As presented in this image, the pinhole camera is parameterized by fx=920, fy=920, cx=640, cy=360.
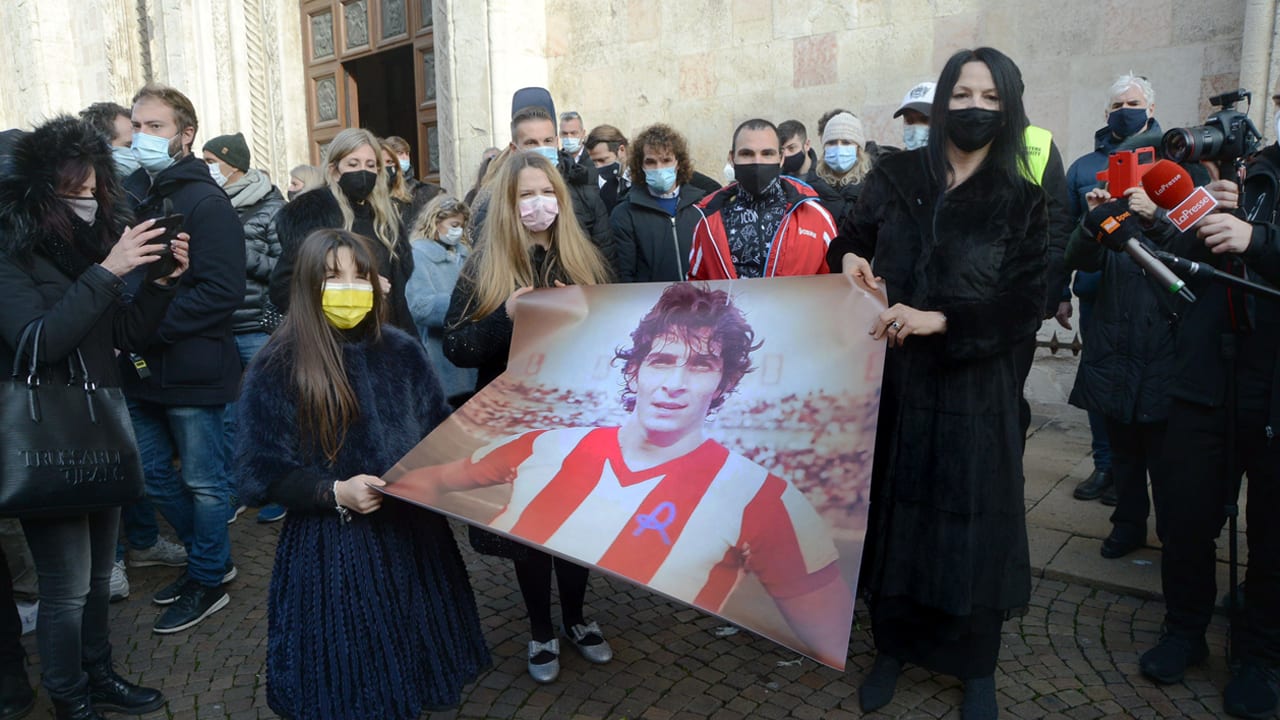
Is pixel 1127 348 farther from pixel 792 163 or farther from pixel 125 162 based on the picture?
pixel 125 162

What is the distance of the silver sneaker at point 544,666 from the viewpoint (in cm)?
330

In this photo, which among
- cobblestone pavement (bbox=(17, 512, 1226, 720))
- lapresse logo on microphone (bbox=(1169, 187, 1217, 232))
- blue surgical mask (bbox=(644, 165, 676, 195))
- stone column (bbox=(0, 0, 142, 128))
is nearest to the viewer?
lapresse logo on microphone (bbox=(1169, 187, 1217, 232))

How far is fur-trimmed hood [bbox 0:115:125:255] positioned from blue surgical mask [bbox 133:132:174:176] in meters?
1.30

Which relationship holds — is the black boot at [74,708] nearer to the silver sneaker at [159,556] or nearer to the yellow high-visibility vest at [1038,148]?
the silver sneaker at [159,556]

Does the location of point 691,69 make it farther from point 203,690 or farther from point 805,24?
point 203,690

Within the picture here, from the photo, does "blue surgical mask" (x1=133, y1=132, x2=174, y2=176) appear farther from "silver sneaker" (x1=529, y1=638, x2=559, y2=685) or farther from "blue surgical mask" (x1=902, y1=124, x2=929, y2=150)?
"blue surgical mask" (x1=902, y1=124, x2=929, y2=150)

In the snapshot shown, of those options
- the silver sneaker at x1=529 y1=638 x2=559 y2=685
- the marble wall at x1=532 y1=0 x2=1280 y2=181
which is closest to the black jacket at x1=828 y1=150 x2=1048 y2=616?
the silver sneaker at x1=529 y1=638 x2=559 y2=685

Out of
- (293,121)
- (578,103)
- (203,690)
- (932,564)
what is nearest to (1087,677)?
(932,564)

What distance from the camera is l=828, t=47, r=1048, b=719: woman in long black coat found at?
2.78 meters

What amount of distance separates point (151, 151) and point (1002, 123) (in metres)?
3.78

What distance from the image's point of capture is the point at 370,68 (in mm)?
12828

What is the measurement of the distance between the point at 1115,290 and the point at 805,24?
3873 millimetres

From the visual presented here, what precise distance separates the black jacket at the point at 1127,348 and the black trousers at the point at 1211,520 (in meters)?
0.86

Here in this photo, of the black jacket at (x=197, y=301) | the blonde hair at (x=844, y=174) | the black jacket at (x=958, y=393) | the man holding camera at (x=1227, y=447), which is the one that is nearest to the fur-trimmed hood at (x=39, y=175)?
the black jacket at (x=197, y=301)
